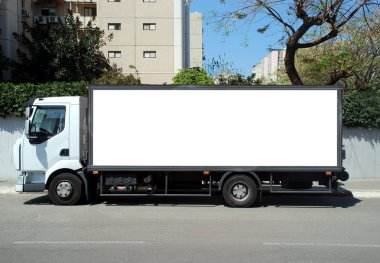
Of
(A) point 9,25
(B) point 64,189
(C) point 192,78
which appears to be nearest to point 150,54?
(A) point 9,25

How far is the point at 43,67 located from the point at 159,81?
14.2m

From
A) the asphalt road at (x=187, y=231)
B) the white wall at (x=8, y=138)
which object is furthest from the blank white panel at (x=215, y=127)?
the white wall at (x=8, y=138)

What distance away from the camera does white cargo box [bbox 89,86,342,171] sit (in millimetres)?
12516

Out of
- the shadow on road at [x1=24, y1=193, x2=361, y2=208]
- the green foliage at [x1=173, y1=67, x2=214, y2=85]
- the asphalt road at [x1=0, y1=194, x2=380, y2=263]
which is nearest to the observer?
the asphalt road at [x1=0, y1=194, x2=380, y2=263]

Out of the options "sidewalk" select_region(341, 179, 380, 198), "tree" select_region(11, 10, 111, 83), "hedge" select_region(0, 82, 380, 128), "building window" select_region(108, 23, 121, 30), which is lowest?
"sidewalk" select_region(341, 179, 380, 198)

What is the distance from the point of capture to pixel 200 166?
1254cm

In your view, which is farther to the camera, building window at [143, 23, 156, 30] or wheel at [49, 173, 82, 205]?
building window at [143, 23, 156, 30]

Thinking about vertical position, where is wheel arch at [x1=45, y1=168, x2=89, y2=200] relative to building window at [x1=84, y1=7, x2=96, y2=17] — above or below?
below

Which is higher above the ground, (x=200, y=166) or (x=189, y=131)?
(x=189, y=131)

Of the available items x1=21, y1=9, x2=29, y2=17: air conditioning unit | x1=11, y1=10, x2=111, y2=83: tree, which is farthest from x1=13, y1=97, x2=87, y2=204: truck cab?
x1=21, y1=9, x2=29, y2=17: air conditioning unit

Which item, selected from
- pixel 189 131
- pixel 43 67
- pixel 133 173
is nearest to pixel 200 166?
pixel 189 131

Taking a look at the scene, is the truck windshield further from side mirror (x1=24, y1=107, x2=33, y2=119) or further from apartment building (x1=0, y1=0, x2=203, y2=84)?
apartment building (x1=0, y1=0, x2=203, y2=84)

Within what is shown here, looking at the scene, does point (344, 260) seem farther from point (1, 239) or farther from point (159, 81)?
point (159, 81)

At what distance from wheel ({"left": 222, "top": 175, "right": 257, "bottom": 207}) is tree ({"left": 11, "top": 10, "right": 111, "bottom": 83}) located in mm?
22564
